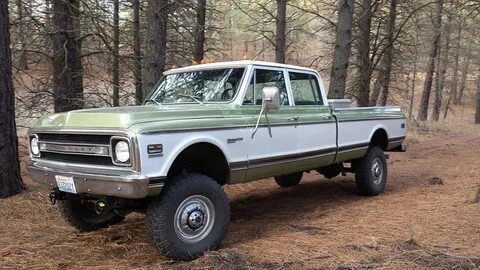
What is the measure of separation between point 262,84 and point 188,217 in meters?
2.17

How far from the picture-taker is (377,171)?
8234 millimetres

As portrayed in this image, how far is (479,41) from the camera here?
32.9 metres

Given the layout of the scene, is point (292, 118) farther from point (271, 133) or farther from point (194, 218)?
point (194, 218)

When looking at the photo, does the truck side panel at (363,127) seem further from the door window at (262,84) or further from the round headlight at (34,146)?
the round headlight at (34,146)

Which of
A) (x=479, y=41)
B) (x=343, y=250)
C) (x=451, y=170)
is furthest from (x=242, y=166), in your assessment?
(x=479, y=41)

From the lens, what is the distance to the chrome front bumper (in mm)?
4129

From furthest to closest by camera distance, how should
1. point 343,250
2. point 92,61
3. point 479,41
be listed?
point 479,41
point 92,61
point 343,250

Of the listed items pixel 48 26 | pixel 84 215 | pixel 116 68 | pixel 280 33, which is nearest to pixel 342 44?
pixel 280 33

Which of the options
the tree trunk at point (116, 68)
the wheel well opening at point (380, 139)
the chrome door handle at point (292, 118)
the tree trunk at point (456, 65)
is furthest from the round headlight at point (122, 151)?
the tree trunk at point (456, 65)

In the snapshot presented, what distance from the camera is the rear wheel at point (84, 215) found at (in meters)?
5.43

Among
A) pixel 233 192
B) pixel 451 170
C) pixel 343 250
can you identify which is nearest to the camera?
pixel 343 250

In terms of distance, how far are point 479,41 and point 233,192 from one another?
100ft

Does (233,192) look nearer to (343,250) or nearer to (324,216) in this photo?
(324,216)

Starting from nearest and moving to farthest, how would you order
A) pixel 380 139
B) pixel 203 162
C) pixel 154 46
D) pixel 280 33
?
pixel 203 162 → pixel 380 139 → pixel 154 46 → pixel 280 33
